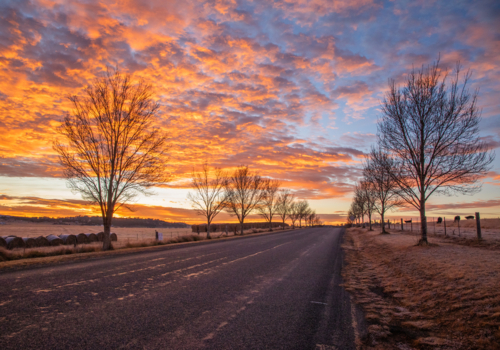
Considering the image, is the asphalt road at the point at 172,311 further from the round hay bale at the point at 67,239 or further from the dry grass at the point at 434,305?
the round hay bale at the point at 67,239

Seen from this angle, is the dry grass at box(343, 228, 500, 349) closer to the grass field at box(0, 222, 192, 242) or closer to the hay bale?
the grass field at box(0, 222, 192, 242)

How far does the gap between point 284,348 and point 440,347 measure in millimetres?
2374

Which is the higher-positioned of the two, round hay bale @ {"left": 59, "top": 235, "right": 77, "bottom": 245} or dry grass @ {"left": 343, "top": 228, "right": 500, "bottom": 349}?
dry grass @ {"left": 343, "top": 228, "right": 500, "bottom": 349}

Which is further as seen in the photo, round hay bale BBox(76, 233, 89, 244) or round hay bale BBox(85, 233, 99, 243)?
round hay bale BBox(85, 233, 99, 243)

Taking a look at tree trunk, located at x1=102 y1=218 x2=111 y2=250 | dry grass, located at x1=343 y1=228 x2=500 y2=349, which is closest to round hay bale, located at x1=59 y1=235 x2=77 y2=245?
tree trunk, located at x1=102 y1=218 x2=111 y2=250

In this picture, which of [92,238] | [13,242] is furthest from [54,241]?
[92,238]

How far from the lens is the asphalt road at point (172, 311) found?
373cm

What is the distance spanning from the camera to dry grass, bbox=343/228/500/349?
4125 mm

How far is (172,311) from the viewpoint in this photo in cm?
488

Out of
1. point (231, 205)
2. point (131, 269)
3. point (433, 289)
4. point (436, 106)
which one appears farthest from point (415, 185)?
point (231, 205)

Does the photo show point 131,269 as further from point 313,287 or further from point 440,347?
point 440,347

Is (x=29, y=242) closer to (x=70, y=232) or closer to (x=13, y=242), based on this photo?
(x=13, y=242)

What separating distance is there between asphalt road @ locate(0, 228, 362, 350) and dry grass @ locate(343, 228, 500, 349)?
620mm

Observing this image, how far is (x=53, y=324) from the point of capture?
418cm
